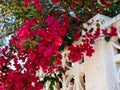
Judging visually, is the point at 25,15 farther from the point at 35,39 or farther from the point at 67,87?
the point at 67,87

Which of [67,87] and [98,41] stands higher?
[98,41]

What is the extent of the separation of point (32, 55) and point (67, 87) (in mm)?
620

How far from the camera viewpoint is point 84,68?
321cm

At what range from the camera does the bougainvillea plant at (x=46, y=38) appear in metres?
3.00

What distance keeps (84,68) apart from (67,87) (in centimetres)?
35

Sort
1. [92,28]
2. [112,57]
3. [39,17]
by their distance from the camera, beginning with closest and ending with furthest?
[112,57] → [92,28] → [39,17]

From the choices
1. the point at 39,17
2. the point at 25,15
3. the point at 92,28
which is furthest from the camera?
the point at 25,15

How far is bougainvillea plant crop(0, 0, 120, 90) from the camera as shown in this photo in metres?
3.00

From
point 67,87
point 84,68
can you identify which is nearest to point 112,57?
point 84,68

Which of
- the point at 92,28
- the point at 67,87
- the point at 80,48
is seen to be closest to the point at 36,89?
the point at 67,87

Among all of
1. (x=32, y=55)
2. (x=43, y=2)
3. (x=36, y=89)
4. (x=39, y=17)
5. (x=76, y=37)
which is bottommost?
(x=36, y=89)

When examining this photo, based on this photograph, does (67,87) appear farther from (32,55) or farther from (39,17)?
(39,17)

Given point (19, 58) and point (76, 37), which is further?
point (19, 58)

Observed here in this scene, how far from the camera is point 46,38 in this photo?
9.64 ft
